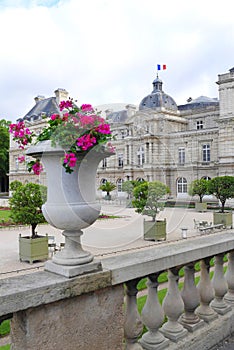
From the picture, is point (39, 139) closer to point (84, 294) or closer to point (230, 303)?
point (84, 294)

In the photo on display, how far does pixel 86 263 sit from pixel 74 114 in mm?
960

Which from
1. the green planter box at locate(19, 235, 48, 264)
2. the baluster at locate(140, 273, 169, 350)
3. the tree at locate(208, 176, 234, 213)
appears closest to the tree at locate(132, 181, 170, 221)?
the baluster at locate(140, 273, 169, 350)

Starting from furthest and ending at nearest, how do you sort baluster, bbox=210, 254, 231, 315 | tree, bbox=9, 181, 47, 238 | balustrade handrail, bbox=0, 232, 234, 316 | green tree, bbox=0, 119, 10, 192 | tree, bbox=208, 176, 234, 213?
green tree, bbox=0, 119, 10, 192, tree, bbox=208, 176, 234, 213, tree, bbox=9, 181, 47, 238, baluster, bbox=210, 254, 231, 315, balustrade handrail, bbox=0, 232, 234, 316

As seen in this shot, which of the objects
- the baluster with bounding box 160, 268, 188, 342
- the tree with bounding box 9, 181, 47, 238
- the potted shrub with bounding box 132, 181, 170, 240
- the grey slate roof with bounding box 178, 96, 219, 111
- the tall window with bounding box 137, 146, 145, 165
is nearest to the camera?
the baluster with bounding box 160, 268, 188, 342

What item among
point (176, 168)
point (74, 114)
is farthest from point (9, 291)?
point (176, 168)

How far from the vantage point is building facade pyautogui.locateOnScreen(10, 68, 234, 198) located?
147 inches

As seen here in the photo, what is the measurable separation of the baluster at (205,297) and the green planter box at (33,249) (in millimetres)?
7652

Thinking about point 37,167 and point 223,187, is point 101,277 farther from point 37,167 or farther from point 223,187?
point 223,187

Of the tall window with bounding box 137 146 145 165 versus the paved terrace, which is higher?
the tall window with bounding box 137 146 145 165

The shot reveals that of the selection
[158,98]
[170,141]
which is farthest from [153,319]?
[158,98]

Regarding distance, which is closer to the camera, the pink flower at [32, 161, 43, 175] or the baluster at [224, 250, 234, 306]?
the pink flower at [32, 161, 43, 175]

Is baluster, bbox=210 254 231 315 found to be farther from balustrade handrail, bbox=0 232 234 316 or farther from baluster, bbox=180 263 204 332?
baluster, bbox=180 263 204 332

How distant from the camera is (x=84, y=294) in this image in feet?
7.04

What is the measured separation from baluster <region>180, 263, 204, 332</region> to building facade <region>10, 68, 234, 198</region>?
3.50 feet
